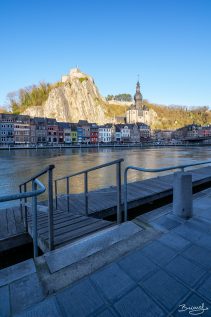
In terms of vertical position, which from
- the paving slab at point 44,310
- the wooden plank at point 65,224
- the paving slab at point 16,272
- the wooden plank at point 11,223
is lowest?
the wooden plank at point 11,223

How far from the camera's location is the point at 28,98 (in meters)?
110

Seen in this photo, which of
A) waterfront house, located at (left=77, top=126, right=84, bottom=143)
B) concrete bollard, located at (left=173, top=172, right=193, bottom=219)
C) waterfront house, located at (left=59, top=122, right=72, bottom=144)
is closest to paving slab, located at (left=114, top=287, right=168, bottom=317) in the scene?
concrete bollard, located at (left=173, top=172, right=193, bottom=219)

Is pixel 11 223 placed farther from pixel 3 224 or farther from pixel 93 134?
pixel 93 134

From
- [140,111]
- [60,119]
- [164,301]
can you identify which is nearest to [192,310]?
[164,301]

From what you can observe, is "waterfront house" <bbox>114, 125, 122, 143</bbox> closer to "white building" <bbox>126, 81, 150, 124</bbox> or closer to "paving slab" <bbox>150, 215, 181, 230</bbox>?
"white building" <bbox>126, 81, 150, 124</bbox>

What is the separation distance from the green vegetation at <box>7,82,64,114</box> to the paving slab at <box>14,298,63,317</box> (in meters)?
118

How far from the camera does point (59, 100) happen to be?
357 feet

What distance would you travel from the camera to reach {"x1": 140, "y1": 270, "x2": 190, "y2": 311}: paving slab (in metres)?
1.86

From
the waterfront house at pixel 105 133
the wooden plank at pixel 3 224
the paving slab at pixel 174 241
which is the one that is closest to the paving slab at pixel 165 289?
the paving slab at pixel 174 241

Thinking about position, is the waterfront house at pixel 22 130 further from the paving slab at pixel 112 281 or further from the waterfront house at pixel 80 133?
the paving slab at pixel 112 281

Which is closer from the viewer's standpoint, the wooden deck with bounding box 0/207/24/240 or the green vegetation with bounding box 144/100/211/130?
the wooden deck with bounding box 0/207/24/240

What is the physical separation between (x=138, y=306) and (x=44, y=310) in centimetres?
88

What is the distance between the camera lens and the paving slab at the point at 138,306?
5.67ft

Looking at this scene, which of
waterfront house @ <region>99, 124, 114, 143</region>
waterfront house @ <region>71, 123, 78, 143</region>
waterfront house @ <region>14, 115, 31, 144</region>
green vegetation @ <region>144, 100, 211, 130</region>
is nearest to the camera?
waterfront house @ <region>14, 115, 31, 144</region>
